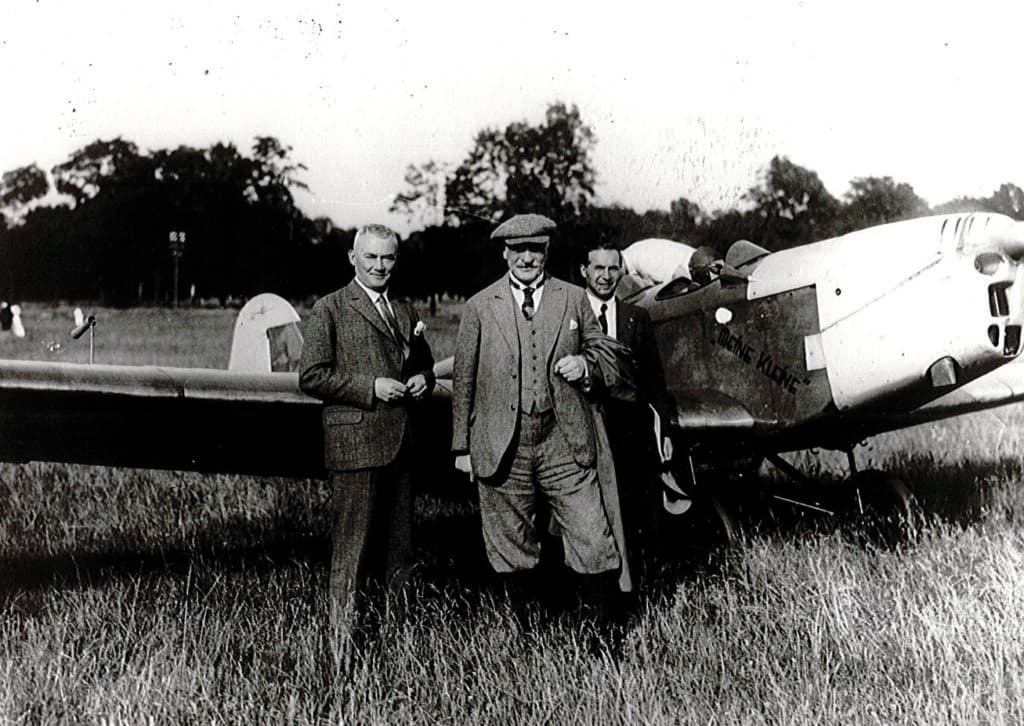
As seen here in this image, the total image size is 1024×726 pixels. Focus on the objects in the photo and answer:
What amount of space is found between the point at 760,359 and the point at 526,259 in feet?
7.63

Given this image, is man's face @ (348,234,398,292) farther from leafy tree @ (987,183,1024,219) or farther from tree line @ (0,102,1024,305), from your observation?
leafy tree @ (987,183,1024,219)

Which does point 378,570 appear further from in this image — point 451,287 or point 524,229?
point 451,287

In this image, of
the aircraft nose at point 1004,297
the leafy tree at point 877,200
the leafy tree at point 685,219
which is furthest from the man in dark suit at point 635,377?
the leafy tree at point 877,200

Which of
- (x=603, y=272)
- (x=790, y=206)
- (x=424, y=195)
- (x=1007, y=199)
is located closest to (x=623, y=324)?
(x=603, y=272)

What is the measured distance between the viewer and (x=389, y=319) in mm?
3777

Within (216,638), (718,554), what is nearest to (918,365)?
(718,554)

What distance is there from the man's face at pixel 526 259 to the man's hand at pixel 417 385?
0.57 meters

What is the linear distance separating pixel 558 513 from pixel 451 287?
4770 millimetres

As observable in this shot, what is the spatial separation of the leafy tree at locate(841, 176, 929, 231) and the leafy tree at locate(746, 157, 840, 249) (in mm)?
245

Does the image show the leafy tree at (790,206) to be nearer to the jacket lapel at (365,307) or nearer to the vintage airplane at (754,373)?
the vintage airplane at (754,373)

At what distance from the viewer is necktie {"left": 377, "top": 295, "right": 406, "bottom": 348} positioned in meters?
3.75

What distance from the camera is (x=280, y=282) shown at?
7.56 meters

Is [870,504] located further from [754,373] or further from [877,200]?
[877,200]

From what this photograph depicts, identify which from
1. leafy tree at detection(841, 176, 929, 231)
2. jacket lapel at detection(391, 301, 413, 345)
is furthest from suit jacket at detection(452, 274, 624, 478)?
leafy tree at detection(841, 176, 929, 231)
